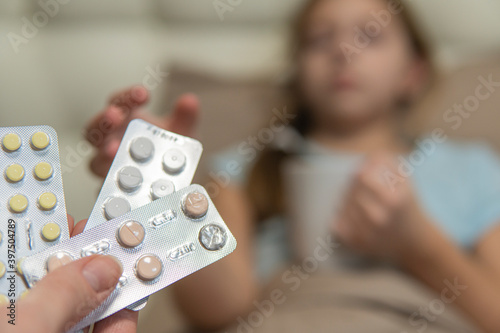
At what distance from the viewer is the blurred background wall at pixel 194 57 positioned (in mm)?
676

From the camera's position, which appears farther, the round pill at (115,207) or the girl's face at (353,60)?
the girl's face at (353,60)

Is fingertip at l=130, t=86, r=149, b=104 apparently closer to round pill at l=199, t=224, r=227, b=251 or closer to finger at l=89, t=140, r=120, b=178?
finger at l=89, t=140, r=120, b=178

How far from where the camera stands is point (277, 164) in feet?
2.30

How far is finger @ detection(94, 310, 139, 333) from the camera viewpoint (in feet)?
0.97

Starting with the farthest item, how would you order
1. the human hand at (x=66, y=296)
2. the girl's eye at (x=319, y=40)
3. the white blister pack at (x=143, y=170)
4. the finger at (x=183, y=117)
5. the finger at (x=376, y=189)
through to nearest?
1. the girl's eye at (x=319, y=40)
2. the finger at (x=376, y=189)
3. the finger at (x=183, y=117)
4. the white blister pack at (x=143, y=170)
5. the human hand at (x=66, y=296)

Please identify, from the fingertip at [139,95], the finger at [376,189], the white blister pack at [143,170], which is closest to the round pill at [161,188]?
the white blister pack at [143,170]

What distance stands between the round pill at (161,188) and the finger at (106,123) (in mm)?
99

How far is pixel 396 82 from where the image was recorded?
698 mm

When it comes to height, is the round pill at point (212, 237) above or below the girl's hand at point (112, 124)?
above

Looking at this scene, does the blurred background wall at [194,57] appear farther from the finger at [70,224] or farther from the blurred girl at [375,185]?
the finger at [70,224]

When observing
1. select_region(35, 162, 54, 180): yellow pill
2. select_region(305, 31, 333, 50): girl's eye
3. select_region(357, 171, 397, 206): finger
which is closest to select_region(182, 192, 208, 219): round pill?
select_region(35, 162, 54, 180): yellow pill

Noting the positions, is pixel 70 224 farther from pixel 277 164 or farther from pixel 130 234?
pixel 277 164

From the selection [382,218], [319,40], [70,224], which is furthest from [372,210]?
[70,224]

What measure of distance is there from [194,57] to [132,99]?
36 cm
